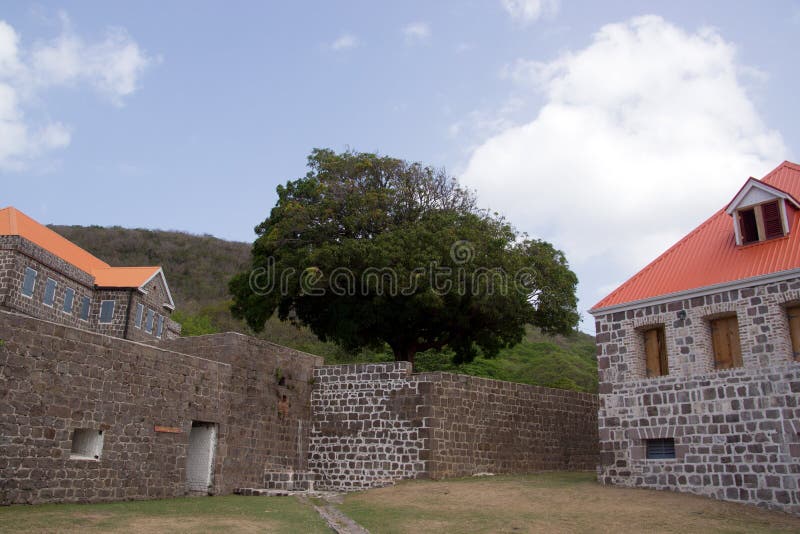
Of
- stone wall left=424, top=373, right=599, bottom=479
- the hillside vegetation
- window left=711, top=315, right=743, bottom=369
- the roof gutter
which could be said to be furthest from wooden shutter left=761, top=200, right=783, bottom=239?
the hillside vegetation

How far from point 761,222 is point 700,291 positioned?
7.42ft

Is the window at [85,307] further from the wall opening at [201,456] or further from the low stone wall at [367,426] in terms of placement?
the wall opening at [201,456]

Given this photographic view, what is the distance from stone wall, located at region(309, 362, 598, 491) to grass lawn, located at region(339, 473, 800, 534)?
4.19 feet

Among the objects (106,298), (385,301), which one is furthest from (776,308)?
(106,298)

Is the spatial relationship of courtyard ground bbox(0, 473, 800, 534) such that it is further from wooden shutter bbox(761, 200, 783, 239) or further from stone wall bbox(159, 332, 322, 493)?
wooden shutter bbox(761, 200, 783, 239)

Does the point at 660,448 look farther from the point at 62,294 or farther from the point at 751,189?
the point at 62,294

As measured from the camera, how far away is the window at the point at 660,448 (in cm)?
1482

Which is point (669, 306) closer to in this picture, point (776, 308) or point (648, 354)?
point (648, 354)

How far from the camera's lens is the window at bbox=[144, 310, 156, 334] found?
33.3 metres

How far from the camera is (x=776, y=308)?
13.7 meters

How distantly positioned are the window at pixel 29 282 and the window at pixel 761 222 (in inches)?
976

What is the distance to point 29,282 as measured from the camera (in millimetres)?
26203

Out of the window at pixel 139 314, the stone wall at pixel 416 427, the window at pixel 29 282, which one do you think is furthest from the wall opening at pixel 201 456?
the window at pixel 139 314

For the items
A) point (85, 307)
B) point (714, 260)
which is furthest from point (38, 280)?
point (714, 260)
